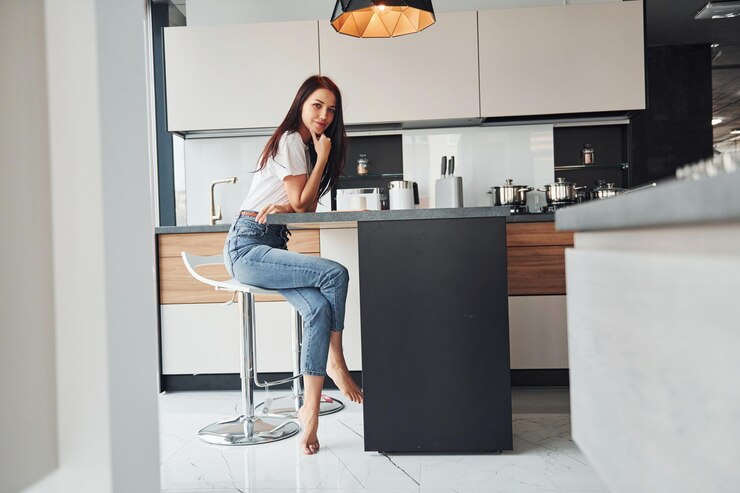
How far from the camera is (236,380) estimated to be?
398 cm

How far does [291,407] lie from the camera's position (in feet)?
11.3

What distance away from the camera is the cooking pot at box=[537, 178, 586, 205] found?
13.0 feet

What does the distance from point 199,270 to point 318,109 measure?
1597 millimetres

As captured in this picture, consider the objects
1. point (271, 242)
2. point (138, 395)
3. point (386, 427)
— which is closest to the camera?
point (138, 395)

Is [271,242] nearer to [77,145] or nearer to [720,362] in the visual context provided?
[77,145]

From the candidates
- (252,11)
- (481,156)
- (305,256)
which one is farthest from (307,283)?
(252,11)

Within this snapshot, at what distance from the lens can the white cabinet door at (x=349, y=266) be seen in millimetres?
3822

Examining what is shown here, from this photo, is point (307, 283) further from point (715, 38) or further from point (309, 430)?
point (715, 38)

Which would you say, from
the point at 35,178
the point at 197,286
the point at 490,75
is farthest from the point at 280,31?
the point at 35,178

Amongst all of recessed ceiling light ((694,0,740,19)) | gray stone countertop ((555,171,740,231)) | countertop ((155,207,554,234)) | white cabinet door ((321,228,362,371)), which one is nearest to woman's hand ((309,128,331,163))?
countertop ((155,207,554,234))

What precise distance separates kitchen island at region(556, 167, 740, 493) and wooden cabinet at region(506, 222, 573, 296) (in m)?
2.72

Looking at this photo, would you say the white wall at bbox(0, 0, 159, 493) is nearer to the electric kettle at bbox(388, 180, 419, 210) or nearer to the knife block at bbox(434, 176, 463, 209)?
the electric kettle at bbox(388, 180, 419, 210)

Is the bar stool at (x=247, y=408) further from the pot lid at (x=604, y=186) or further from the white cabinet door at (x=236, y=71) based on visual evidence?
the pot lid at (x=604, y=186)

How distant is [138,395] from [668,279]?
1.29 m
